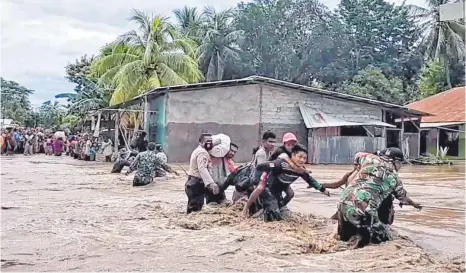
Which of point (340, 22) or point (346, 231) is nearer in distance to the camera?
point (346, 231)

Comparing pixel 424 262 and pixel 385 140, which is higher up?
pixel 385 140

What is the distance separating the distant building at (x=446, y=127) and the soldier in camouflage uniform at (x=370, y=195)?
2642 centimetres

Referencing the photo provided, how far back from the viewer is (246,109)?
2669 cm

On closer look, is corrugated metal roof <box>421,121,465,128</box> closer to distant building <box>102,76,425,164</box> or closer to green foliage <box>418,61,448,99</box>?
distant building <box>102,76,425,164</box>

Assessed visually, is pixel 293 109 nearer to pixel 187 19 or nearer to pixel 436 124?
pixel 436 124

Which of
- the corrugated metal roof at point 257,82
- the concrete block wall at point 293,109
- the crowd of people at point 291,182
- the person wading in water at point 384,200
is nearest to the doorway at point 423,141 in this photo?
the corrugated metal roof at point 257,82

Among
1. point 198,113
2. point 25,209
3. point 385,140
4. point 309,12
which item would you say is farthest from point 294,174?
point 309,12

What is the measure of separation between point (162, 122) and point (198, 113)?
165 cm

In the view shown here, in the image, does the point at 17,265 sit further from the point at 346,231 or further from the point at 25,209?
the point at 25,209

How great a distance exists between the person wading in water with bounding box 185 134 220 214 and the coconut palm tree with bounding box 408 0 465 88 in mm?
35831

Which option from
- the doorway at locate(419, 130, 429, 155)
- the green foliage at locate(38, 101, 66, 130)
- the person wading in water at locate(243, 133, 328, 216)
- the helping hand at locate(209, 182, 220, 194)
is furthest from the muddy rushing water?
the green foliage at locate(38, 101, 66, 130)

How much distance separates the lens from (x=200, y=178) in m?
8.77

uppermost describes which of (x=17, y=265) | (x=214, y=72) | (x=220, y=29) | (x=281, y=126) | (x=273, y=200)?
(x=220, y=29)

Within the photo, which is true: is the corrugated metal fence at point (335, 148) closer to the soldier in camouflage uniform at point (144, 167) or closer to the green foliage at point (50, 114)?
the soldier in camouflage uniform at point (144, 167)
